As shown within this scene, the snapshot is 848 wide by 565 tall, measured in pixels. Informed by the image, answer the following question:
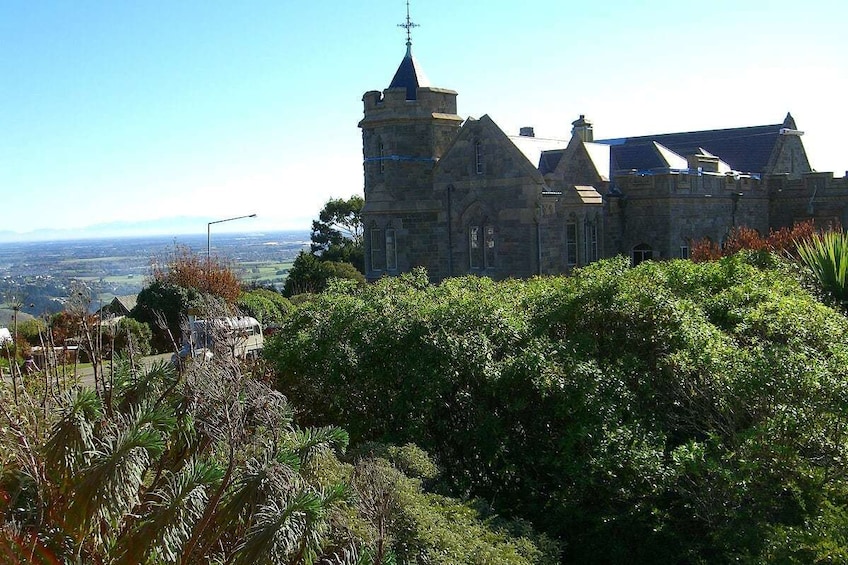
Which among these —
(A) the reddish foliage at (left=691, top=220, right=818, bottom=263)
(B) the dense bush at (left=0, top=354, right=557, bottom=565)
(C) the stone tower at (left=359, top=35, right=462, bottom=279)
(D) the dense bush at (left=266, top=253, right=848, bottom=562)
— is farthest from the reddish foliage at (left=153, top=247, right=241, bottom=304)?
(B) the dense bush at (left=0, top=354, right=557, bottom=565)

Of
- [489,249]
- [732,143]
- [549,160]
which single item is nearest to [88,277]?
[489,249]

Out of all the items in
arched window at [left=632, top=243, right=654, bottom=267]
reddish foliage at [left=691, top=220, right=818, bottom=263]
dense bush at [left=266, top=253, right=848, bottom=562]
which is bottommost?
dense bush at [left=266, top=253, right=848, bottom=562]

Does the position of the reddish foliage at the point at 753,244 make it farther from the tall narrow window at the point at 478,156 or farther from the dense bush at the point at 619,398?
the tall narrow window at the point at 478,156

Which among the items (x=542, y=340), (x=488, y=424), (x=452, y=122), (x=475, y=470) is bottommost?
(x=475, y=470)

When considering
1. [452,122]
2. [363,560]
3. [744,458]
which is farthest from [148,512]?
[452,122]

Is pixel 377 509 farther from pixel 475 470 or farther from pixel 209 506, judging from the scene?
pixel 475 470

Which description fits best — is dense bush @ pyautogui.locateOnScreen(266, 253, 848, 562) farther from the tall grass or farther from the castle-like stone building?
the castle-like stone building

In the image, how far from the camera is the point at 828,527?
7.47 m

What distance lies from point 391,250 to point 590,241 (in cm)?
661

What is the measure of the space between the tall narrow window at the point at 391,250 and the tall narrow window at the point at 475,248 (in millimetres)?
2623

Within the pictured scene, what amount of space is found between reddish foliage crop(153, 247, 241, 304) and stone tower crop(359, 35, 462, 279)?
7.63 meters

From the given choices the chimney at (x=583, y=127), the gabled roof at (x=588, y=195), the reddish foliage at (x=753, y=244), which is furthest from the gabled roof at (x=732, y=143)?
the reddish foliage at (x=753, y=244)

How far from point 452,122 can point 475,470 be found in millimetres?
18683

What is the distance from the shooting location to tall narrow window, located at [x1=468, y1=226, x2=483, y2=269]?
27391 mm
